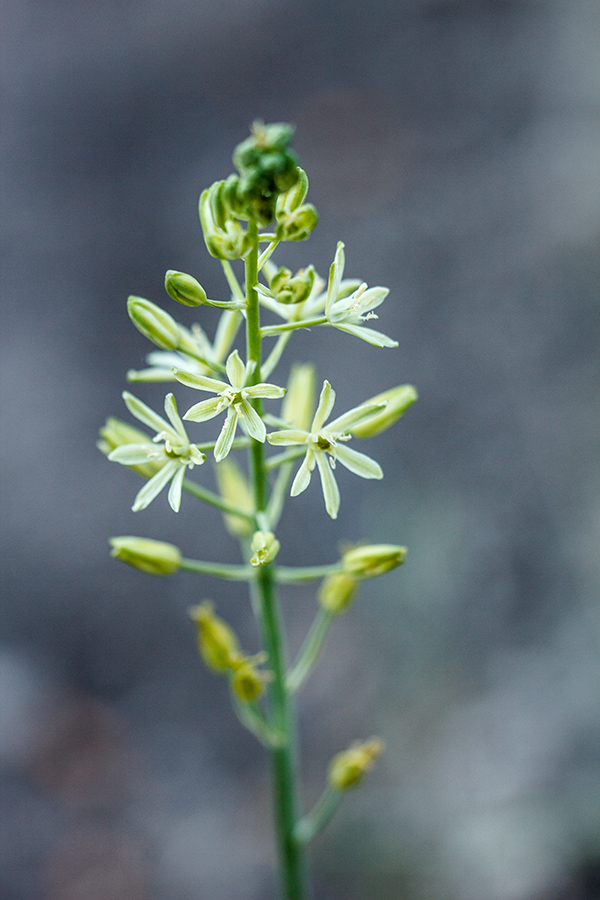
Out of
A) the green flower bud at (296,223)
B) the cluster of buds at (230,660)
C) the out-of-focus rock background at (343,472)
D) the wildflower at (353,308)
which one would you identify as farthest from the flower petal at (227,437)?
the out-of-focus rock background at (343,472)

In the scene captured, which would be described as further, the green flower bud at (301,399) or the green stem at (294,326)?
the green flower bud at (301,399)

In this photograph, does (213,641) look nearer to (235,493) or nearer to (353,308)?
(235,493)

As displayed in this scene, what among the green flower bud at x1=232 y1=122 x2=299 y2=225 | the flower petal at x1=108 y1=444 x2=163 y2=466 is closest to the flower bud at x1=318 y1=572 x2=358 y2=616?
the flower petal at x1=108 y1=444 x2=163 y2=466

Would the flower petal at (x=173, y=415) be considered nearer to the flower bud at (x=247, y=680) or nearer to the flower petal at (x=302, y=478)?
the flower petal at (x=302, y=478)

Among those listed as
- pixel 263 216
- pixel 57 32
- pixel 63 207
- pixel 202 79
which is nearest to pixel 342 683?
pixel 263 216

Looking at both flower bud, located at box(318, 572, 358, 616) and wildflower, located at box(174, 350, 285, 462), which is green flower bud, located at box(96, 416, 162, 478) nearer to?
wildflower, located at box(174, 350, 285, 462)

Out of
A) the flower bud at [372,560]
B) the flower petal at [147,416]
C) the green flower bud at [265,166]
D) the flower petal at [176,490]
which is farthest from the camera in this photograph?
the flower bud at [372,560]

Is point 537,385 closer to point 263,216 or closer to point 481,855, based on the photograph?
point 481,855

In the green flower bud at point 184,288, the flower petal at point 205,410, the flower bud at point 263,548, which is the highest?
the green flower bud at point 184,288
